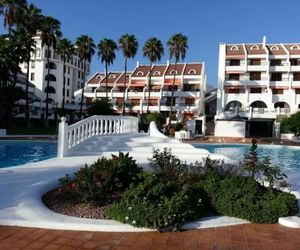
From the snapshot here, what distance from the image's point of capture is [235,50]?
62.0m

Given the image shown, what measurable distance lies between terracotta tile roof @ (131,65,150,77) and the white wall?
79.3ft

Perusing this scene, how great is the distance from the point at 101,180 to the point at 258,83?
56604 mm

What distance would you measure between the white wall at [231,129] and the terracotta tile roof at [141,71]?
2417 centimetres

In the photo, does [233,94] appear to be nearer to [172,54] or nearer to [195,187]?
[172,54]

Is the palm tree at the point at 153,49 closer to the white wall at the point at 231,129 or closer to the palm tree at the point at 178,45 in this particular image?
the palm tree at the point at 178,45

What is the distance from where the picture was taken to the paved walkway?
16.1ft

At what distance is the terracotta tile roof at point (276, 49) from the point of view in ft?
197

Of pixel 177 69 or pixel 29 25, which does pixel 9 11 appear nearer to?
pixel 29 25

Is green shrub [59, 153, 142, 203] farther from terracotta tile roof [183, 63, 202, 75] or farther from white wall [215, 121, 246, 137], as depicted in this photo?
terracotta tile roof [183, 63, 202, 75]

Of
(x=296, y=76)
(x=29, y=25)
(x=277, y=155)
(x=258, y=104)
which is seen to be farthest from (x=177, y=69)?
(x=277, y=155)

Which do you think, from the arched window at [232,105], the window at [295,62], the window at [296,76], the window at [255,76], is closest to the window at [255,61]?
the window at [255,76]

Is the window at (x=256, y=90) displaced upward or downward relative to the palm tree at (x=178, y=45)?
downward

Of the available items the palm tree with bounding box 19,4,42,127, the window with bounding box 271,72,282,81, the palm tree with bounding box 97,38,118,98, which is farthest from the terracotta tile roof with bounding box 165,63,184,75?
the palm tree with bounding box 19,4,42,127

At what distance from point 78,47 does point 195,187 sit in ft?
185
